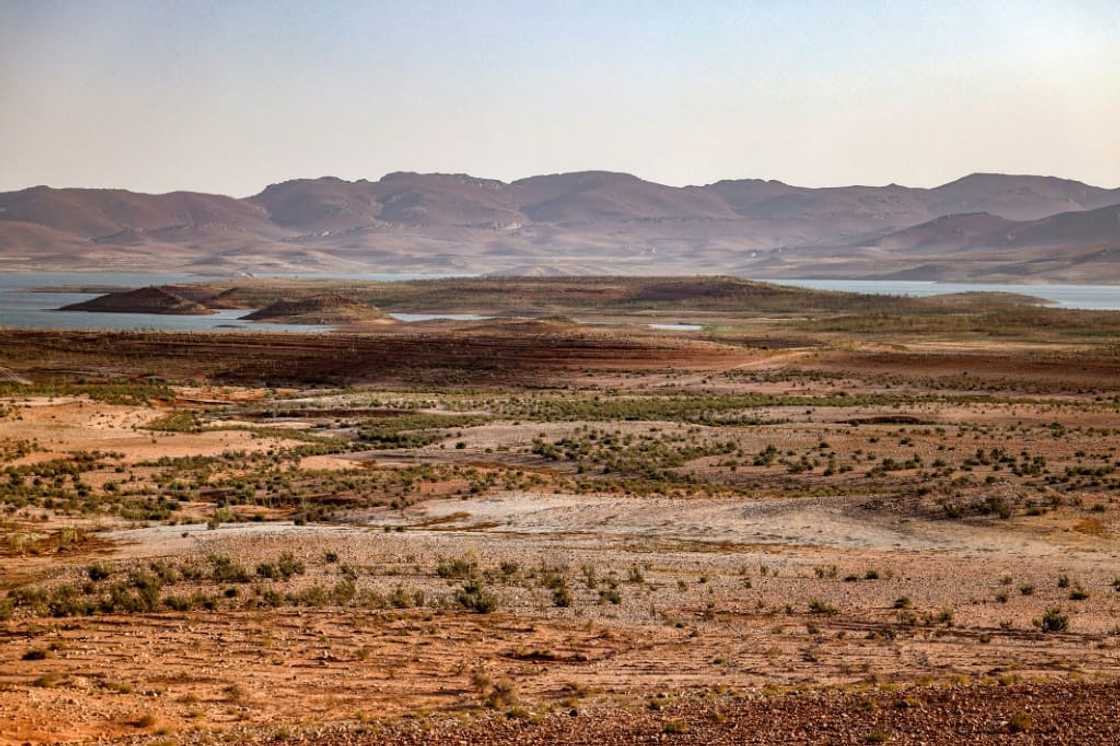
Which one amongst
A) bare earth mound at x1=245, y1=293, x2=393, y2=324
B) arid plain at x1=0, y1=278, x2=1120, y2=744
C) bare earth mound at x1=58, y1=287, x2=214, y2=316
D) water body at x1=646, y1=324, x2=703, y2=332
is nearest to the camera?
arid plain at x1=0, y1=278, x2=1120, y2=744

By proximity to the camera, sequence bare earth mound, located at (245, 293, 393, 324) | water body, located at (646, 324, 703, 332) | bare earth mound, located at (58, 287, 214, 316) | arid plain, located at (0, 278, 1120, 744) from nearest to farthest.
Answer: arid plain, located at (0, 278, 1120, 744)
water body, located at (646, 324, 703, 332)
bare earth mound, located at (245, 293, 393, 324)
bare earth mound, located at (58, 287, 214, 316)

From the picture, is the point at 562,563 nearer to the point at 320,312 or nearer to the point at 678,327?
the point at 678,327

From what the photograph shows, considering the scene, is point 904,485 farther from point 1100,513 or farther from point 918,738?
point 918,738

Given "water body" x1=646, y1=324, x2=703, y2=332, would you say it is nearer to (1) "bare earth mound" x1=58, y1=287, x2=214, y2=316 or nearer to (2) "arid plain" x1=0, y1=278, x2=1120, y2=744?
(2) "arid plain" x1=0, y1=278, x2=1120, y2=744

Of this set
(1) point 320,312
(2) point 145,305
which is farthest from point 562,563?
(2) point 145,305

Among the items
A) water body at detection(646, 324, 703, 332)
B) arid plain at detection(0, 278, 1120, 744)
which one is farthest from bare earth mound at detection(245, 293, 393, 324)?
arid plain at detection(0, 278, 1120, 744)

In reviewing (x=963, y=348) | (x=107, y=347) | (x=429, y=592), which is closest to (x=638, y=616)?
(x=429, y=592)

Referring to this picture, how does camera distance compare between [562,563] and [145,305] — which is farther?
[145,305]

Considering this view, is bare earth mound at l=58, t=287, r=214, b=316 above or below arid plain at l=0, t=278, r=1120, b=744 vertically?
above
